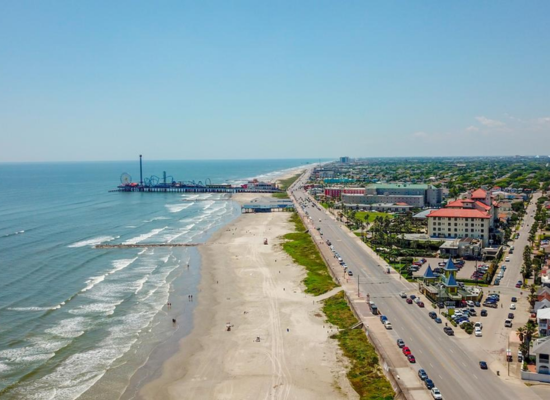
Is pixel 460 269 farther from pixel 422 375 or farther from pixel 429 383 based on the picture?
pixel 429 383

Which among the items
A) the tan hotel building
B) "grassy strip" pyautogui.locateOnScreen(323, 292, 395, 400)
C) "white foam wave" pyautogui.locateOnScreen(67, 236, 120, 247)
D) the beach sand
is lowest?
the beach sand

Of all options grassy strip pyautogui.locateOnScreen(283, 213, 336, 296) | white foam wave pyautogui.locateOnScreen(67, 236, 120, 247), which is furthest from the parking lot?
white foam wave pyautogui.locateOnScreen(67, 236, 120, 247)

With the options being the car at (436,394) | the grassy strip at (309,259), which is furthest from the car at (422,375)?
the grassy strip at (309,259)

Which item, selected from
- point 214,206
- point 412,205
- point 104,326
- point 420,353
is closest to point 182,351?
point 104,326

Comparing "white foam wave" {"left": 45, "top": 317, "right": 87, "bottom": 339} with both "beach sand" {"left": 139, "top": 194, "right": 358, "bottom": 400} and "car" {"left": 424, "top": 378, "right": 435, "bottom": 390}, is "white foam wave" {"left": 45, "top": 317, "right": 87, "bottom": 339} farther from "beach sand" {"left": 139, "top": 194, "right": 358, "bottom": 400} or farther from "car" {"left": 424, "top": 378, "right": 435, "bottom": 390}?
"car" {"left": 424, "top": 378, "right": 435, "bottom": 390}

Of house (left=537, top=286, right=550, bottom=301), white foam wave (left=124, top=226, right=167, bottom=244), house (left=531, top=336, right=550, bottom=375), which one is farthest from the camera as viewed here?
white foam wave (left=124, top=226, right=167, bottom=244)

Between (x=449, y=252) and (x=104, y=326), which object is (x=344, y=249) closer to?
(x=449, y=252)
